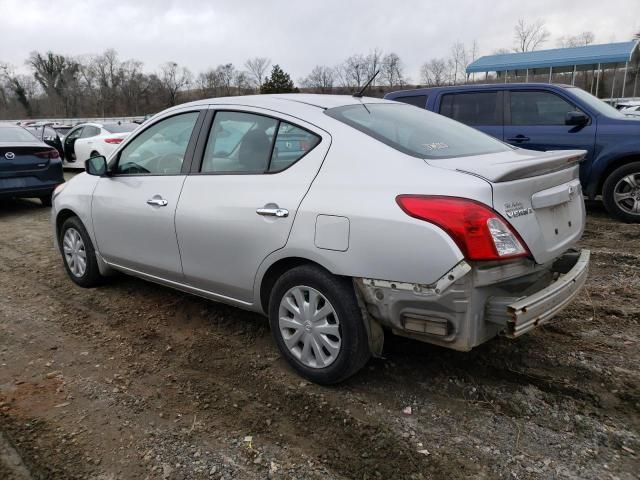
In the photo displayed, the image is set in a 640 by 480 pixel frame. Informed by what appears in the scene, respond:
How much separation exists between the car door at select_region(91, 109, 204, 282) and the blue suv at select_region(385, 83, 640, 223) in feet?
16.1

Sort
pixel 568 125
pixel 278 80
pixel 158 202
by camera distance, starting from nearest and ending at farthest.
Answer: pixel 158 202, pixel 568 125, pixel 278 80

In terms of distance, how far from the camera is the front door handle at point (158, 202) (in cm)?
366

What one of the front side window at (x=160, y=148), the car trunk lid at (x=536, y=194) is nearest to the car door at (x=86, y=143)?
the front side window at (x=160, y=148)

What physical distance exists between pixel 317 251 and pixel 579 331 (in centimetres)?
208

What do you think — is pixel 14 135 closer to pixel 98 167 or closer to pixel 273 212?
pixel 98 167

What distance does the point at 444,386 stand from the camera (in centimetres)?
302

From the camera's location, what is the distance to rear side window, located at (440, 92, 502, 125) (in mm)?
7344

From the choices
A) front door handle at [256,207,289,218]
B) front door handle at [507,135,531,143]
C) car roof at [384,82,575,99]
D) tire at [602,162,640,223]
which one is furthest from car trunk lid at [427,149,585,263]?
car roof at [384,82,575,99]

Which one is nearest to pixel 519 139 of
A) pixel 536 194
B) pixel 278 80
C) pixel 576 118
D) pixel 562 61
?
pixel 576 118

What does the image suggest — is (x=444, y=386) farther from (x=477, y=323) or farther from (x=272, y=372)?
(x=272, y=372)

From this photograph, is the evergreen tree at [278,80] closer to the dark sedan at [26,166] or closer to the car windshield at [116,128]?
the car windshield at [116,128]

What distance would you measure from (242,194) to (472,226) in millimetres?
1441

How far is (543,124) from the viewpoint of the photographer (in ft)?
23.0

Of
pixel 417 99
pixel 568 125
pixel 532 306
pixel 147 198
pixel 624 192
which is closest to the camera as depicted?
pixel 532 306
